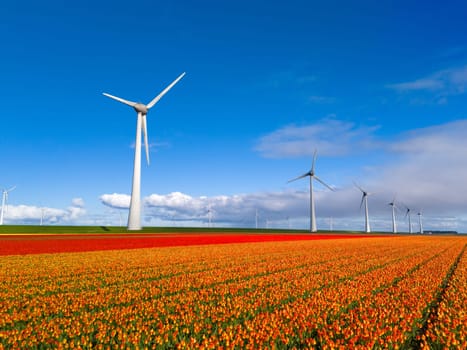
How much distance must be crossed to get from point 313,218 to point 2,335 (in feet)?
452

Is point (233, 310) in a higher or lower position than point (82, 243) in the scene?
higher

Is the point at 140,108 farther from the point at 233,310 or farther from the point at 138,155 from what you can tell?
the point at 233,310

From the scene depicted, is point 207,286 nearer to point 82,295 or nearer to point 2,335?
point 82,295

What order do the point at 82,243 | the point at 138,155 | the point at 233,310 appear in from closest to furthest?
the point at 233,310, the point at 82,243, the point at 138,155

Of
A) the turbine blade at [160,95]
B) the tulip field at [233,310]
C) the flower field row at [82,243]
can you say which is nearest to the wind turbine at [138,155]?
the turbine blade at [160,95]

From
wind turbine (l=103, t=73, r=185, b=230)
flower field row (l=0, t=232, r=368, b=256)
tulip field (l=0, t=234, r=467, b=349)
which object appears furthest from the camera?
wind turbine (l=103, t=73, r=185, b=230)

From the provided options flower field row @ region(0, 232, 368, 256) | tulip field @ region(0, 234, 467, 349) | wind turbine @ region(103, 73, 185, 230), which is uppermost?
wind turbine @ region(103, 73, 185, 230)

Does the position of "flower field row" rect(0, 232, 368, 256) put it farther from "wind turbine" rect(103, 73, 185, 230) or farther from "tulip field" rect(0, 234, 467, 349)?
"wind turbine" rect(103, 73, 185, 230)

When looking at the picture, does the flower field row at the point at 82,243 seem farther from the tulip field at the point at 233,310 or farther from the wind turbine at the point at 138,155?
the wind turbine at the point at 138,155

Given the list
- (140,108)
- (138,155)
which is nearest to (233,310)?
(138,155)

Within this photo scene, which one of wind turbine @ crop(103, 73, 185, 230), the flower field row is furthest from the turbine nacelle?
the flower field row

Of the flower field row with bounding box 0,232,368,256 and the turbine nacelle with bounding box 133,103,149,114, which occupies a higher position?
the turbine nacelle with bounding box 133,103,149,114

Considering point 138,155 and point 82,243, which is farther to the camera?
point 138,155

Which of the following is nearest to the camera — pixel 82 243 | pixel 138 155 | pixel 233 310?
pixel 233 310
